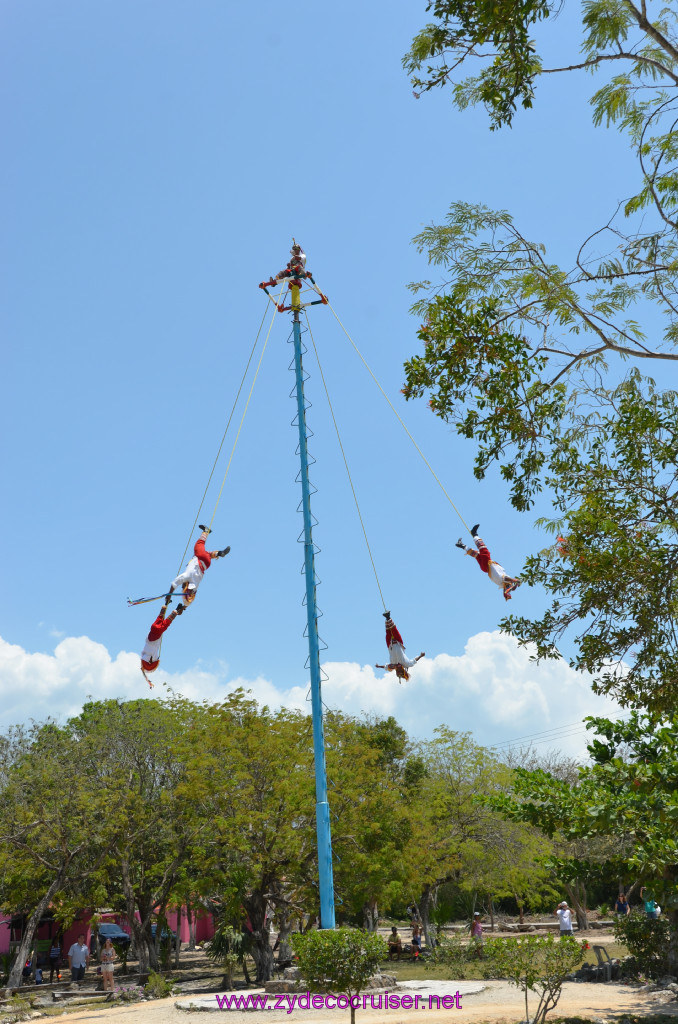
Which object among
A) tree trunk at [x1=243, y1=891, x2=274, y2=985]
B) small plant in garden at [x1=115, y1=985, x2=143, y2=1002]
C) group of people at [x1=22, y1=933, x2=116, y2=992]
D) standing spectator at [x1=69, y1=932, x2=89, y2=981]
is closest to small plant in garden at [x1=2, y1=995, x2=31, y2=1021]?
group of people at [x1=22, y1=933, x2=116, y2=992]

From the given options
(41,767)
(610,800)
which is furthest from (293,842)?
(610,800)

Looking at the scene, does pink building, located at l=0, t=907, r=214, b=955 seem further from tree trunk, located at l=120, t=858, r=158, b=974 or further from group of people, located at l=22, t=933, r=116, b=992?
tree trunk, located at l=120, t=858, r=158, b=974

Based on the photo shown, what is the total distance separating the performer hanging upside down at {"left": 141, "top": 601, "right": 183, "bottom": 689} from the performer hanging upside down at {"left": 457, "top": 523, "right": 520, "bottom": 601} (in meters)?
3.81

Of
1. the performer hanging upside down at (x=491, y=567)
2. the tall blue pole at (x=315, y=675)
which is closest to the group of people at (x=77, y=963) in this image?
the tall blue pole at (x=315, y=675)

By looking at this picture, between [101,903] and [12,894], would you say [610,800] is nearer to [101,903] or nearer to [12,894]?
[101,903]

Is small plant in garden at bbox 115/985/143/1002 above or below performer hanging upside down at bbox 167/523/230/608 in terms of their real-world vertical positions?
below

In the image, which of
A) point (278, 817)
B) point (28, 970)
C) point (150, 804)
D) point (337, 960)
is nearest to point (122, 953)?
point (28, 970)

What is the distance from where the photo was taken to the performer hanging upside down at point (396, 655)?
11641 mm

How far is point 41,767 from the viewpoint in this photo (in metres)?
23.2

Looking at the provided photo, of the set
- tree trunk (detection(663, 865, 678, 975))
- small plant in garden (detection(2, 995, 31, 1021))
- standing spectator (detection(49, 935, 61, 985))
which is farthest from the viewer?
standing spectator (detection(49, 935, 61, 985))

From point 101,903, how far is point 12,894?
9.45 ft

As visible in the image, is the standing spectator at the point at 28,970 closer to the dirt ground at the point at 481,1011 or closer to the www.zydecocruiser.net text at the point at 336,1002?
the dirt ground at the point at 481,1011

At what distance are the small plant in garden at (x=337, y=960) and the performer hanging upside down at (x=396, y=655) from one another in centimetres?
342

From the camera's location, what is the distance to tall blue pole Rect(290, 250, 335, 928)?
35.4ft
